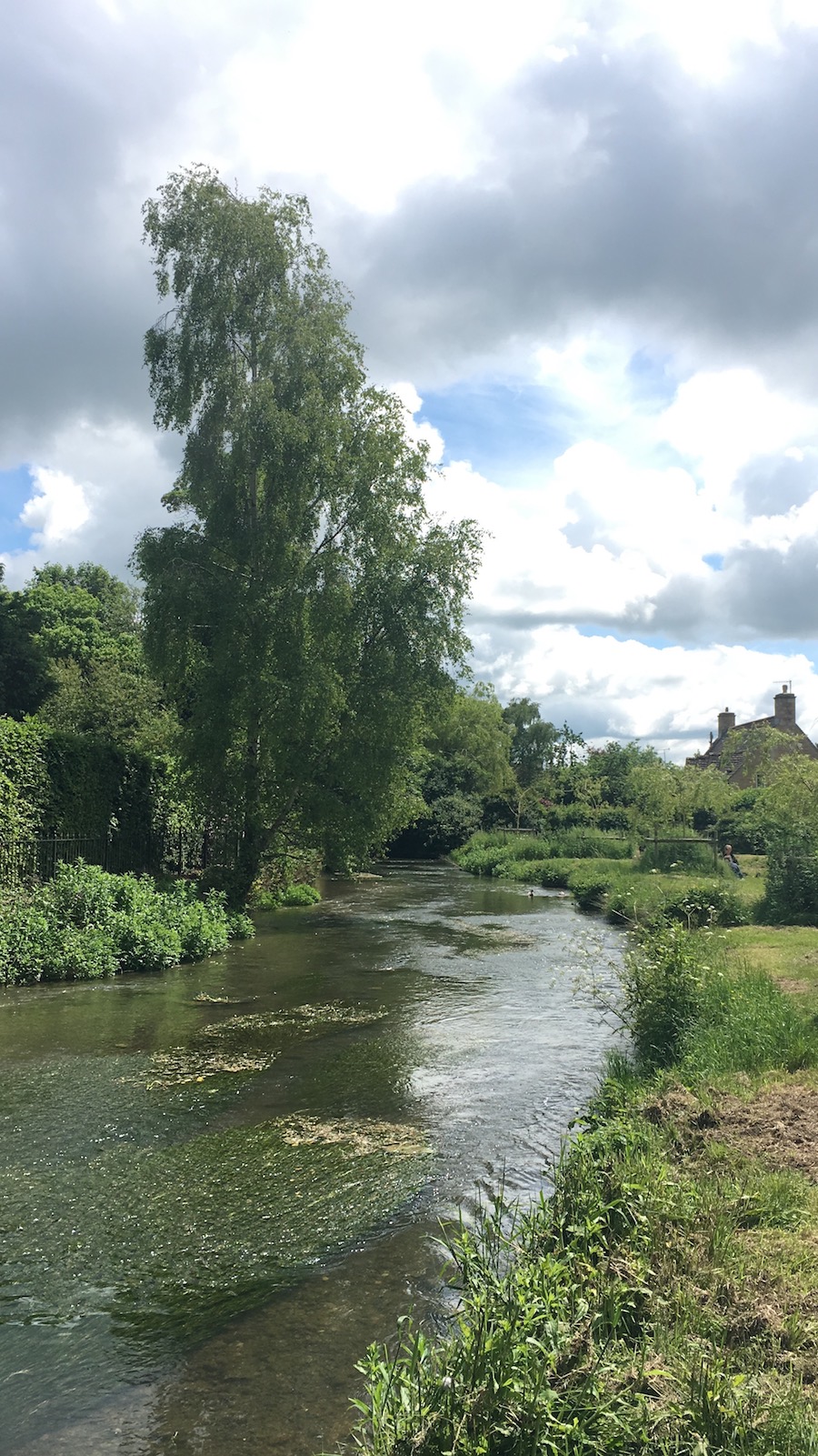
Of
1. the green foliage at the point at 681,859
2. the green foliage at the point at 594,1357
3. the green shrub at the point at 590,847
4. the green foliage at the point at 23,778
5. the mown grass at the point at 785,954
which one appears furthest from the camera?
the green shrub at the point at 590,847

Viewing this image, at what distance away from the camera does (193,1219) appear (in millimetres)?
6344

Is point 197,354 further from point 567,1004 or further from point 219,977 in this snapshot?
point 567,1004

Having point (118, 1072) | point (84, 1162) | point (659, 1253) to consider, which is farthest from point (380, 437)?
point (659, 1253)

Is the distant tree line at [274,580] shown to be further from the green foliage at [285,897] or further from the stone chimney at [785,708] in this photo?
the stone chimney at [785,708]

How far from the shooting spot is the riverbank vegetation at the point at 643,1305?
137 inches

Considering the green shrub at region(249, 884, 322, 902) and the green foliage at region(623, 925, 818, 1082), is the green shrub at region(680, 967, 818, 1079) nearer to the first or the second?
the green foliage at region(623, 925, 818, 1082)

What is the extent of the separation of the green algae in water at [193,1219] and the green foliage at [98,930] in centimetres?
739

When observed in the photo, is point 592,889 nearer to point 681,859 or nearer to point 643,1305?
point 681,859

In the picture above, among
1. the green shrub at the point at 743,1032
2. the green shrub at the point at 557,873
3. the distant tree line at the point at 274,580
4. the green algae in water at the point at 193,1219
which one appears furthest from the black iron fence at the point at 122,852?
the green shrub at the point at 557,873

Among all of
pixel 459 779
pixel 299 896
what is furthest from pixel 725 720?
pixel 299 896

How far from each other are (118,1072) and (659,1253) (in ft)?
21.4

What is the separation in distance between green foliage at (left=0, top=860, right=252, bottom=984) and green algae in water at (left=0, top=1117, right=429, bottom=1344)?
739cm

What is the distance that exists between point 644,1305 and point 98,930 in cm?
1252

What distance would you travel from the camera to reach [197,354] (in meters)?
22.2
